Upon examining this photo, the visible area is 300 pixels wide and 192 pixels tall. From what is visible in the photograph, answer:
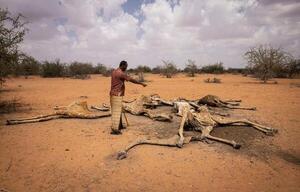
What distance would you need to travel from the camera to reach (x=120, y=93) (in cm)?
746

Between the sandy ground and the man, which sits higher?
the man

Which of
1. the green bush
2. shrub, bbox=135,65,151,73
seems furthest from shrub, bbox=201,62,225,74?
the green bush

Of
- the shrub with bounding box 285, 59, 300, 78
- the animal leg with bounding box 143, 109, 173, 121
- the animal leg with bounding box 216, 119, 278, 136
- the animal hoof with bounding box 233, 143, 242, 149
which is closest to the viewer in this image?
the animal hoof with bounding box 233, 143, 242, 149

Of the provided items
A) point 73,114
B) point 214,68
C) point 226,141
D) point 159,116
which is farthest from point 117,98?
point 214,68

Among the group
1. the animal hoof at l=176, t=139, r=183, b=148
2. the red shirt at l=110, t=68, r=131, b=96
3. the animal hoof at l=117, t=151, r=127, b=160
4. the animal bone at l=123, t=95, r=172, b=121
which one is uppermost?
the red shirt at l=110, t=68, r=131, b=96

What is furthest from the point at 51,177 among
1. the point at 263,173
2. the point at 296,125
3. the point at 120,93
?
the point at 296,125

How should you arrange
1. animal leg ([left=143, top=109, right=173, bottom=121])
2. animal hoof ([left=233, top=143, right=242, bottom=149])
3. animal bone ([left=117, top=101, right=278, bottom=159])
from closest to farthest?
animal hoof ([left=233, top=143, right=242, bottom=149]) < animal bone ([left=117, top=101, right=278, bottom=159]) < animal leg ([left=143, top=109, right=173, bottom=121])

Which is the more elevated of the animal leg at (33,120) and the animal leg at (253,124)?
the animal leg at (253,124)

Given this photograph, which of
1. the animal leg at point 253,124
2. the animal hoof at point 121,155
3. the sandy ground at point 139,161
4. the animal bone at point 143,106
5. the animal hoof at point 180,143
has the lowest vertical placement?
the sandy ground at point 139,161

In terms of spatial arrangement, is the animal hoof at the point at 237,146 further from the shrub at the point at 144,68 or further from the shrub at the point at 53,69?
the shrub at the point at 144,68

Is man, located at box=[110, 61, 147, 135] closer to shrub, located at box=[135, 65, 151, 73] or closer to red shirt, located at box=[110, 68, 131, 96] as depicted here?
red shirt, located at box=[110, 68, 131, 96]

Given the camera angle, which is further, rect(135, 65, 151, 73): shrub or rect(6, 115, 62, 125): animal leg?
rect(135, 65, 151, 73): shrub

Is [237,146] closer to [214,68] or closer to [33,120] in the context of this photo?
[33,120]

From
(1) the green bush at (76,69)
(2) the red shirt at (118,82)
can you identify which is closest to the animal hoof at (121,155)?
(2) the red shirt at (118,82)
